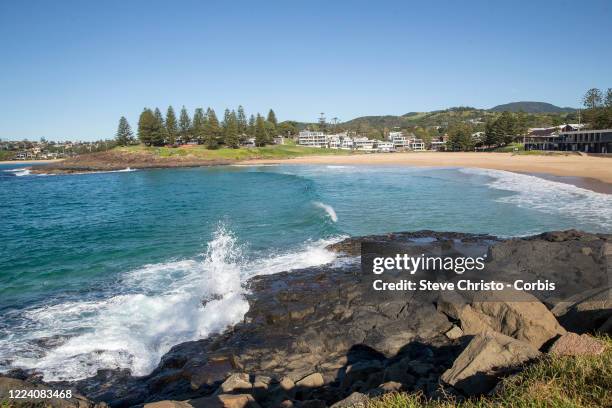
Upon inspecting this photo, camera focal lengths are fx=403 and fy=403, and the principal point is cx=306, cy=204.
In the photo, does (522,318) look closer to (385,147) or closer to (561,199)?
(561,199)

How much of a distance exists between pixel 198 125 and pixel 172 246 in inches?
4032

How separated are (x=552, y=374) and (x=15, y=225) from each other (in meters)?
30.4

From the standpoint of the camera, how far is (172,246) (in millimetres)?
18875

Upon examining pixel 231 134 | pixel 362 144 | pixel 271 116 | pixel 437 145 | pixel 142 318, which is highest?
pixel 271 116

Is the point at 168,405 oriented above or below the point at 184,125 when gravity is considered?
below

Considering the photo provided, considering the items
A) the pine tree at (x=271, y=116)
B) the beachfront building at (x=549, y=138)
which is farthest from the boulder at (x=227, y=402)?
the pine tree at (x=271, y=116)

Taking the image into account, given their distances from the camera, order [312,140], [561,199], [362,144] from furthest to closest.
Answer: [362,144] < [312,140] < [561,199]

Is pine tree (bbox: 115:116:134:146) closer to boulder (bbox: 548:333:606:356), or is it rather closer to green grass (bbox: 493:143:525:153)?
green grass (bbox: 493:143:525:153)

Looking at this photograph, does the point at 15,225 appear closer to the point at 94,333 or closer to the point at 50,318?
the point at 50,318

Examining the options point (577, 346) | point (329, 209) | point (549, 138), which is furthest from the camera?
point (549, 138)

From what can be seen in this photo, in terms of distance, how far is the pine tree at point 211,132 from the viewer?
10906 cm

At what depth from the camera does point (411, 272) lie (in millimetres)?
12734

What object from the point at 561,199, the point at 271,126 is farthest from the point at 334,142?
the point at 561,199

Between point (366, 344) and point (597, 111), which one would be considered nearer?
point (366, 344)
